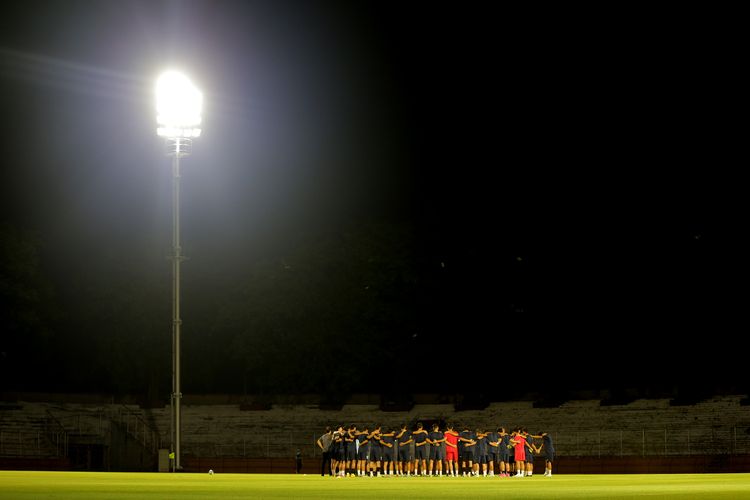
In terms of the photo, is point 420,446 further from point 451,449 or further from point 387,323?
point 387,323

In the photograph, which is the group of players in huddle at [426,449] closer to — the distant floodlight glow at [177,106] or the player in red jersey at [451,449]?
the player in red jersey at [451,449]

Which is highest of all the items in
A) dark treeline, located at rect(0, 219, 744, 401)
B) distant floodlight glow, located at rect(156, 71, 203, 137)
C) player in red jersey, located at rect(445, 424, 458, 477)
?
distant floodlight glow, located at rect(156, 71, 203, 137)

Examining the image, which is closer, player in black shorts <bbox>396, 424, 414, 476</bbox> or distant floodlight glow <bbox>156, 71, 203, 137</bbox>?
distant floodlight glow <bbox>156, 71, 203, 137</bbox>

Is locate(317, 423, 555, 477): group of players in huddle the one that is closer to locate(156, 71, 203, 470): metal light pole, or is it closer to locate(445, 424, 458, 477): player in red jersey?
locate(445, 424, 458, 477): player in red jersey

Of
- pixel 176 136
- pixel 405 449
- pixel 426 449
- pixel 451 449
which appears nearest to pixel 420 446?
pixel 426 449

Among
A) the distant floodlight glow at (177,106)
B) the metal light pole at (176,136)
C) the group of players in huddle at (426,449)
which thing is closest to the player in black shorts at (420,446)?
the group of players in huddle at (426,449)

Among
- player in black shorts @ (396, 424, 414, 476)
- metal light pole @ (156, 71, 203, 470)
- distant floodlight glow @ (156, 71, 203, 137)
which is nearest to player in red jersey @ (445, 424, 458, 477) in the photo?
player in black shorts @ (396, 424, 414, 476)

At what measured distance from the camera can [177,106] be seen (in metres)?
38.8

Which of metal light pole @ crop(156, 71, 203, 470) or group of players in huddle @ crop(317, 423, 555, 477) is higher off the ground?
metal light pole @ crop(156, 71, 203, 470)

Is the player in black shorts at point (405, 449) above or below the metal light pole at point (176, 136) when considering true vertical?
below

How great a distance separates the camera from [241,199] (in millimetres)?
80562

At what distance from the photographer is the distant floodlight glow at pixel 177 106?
126 ft

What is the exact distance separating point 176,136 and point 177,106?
1.19 metres

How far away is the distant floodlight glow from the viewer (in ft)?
126
